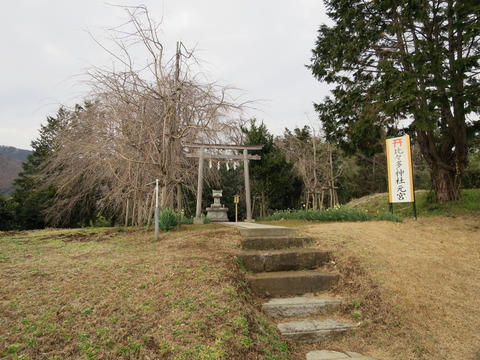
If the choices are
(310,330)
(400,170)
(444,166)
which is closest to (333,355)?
(310,330)

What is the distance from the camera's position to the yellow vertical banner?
23.5 feet

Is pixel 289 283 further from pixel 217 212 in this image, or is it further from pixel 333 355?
pixel 217 212

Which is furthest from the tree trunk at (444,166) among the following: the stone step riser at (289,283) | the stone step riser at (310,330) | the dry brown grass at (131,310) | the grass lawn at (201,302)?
the dry brown grass at (131,310)

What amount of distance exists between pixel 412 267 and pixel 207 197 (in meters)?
15.7

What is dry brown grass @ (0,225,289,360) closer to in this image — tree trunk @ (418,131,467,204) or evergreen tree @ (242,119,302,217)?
tree trunk @ (418,131,467,204)

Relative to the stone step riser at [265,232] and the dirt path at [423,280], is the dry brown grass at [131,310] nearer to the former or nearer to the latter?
the stone step riser at [265,232]

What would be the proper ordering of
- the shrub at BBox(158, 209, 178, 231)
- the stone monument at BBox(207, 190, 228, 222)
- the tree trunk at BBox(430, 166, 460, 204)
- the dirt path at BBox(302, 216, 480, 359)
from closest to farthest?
1. the dirt path at BBox(302, 216, 480, 359)
2. the shrub at BBox(158, 209, 178, 231)
3. the tree trunk at BBox(430, 166, 460, 204)
4. the stone monument at BBox(207, 190, 228, 222)

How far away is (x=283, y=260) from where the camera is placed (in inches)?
162

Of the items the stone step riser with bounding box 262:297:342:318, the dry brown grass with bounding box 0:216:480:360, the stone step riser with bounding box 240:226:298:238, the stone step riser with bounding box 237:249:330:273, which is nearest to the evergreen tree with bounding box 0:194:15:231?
the dry brown grass with bounding box 0:216:480:360

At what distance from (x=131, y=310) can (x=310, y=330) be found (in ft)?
5.56

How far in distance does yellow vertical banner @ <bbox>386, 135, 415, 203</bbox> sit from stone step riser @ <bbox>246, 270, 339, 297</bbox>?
4483 millimetres

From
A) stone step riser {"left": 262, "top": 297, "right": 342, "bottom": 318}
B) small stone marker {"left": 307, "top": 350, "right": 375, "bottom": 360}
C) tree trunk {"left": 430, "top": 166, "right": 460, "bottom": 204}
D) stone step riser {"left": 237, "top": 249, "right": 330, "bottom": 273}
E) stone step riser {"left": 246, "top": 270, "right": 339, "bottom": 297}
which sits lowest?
small stone marker {"left": 307, "top": 350, "right": 375, "bottom": 360}

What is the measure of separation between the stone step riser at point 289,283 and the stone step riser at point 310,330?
0.57 metres

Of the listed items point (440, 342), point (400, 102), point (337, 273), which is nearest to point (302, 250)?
point (337, 273)
